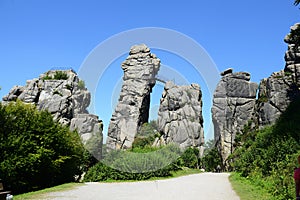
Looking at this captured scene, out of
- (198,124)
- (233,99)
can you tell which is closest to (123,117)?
(198,124)

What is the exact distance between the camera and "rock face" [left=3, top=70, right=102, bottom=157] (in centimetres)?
4547

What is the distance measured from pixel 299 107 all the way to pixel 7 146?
23.1 meters

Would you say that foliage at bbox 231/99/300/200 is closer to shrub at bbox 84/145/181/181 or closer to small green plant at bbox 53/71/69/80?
shrub at bbox 84/145/181/181

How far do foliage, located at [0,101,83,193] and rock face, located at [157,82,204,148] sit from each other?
31905 mm

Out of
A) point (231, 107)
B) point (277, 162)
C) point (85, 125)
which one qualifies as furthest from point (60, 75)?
point (277, 162)

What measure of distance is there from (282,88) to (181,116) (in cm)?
1818

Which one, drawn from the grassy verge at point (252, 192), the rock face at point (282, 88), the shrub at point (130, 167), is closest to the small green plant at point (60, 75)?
the rock face at point (282, 88)

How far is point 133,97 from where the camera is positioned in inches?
2126

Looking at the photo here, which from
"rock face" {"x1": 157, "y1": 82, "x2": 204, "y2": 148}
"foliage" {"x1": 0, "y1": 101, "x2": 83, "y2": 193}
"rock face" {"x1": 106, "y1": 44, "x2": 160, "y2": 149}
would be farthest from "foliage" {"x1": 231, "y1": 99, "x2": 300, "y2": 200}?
"rock face" {"x1": 106, "y1": 44, "x2": 160, "y2": 149}

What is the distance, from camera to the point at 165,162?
21312mm

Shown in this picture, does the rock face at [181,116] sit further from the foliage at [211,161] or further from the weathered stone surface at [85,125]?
the weathered stone surface at [85,125]

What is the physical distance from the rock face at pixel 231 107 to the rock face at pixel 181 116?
320 centimetres

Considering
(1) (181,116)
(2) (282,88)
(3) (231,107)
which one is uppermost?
(3) (231,107)

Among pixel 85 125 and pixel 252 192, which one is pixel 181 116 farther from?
pixel 252 192
